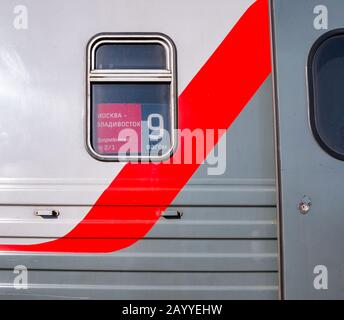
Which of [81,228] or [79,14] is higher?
[79,14]

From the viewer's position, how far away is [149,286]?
102 inches

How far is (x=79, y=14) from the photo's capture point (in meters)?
2.71

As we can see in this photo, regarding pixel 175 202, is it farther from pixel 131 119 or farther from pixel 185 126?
pixel 131 119

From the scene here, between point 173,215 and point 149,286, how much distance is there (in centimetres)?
41

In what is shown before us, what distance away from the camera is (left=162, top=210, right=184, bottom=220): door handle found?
2.59 m

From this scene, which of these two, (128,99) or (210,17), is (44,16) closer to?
(128,99)

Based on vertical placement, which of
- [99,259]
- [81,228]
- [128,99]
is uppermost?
[128,99]

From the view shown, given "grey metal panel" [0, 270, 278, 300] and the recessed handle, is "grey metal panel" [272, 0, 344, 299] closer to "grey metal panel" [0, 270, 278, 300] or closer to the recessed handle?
"grey metal panel" [0, 270, 278, 300]

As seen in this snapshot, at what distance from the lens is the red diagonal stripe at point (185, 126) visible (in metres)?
2.59

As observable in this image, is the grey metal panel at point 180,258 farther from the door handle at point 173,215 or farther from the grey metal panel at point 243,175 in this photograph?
the grey metal panel at point 243,175

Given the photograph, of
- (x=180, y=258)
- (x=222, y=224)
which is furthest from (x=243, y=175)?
(x=180, y=258)
